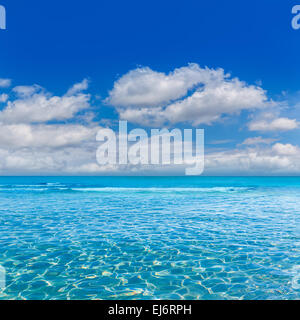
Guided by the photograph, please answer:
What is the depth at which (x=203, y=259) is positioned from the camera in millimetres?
8641

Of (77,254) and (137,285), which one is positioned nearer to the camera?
(137,285)

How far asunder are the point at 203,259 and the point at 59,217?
37.0 feet
